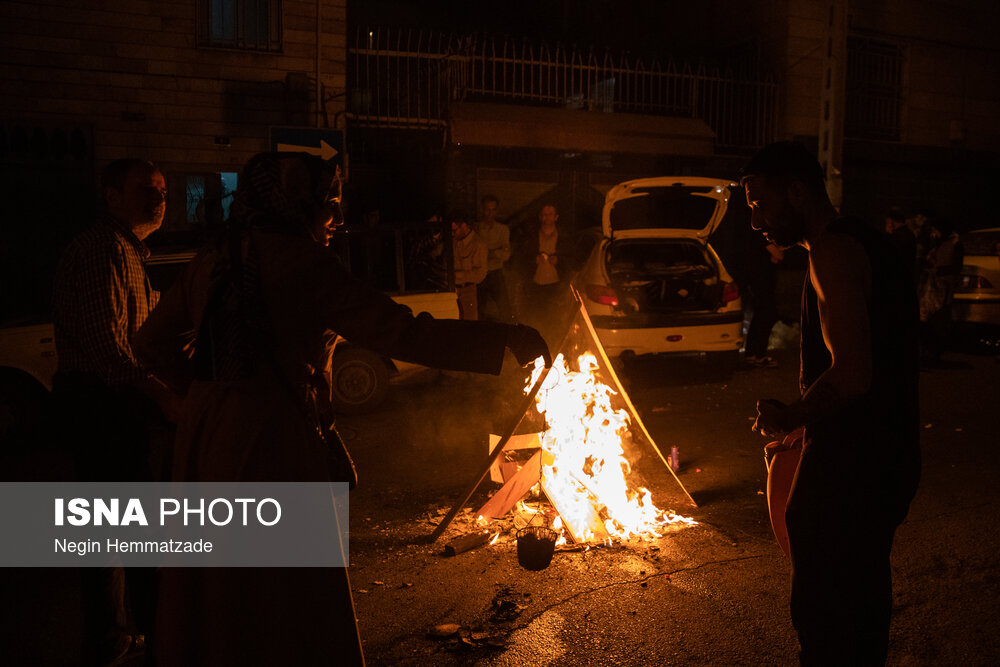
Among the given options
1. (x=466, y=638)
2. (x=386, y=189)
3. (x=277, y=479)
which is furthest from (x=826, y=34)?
(x=277, y=479)

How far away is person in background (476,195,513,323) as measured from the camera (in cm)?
1173

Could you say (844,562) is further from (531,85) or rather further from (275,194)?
(531,85)

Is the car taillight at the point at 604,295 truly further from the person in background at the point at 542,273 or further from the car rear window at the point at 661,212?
the car rear window at the point at 661,212

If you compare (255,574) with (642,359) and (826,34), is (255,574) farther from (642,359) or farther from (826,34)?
(826,34)

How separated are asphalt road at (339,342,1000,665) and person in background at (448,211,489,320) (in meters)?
3.74

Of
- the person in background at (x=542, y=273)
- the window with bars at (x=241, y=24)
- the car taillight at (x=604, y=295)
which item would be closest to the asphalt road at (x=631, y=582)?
the car taillight at (x=604, y=295)

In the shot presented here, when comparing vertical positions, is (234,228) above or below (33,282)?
above

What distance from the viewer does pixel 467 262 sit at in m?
11.2

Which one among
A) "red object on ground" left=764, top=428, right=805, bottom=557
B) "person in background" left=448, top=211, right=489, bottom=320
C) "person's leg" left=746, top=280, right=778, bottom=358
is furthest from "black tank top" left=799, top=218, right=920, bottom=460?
"person in background" left=448, top=211, right=489, bottom=320

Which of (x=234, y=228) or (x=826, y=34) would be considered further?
(x=826, y=34)

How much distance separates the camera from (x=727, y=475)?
6520 mm

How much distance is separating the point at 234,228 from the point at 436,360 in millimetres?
745

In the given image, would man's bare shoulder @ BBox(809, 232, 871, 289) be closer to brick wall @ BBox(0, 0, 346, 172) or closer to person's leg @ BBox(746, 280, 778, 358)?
person's leg @ BBox(746, 280, 778, 358)

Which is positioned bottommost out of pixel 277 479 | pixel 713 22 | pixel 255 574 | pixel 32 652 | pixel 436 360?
pixel 32 652
